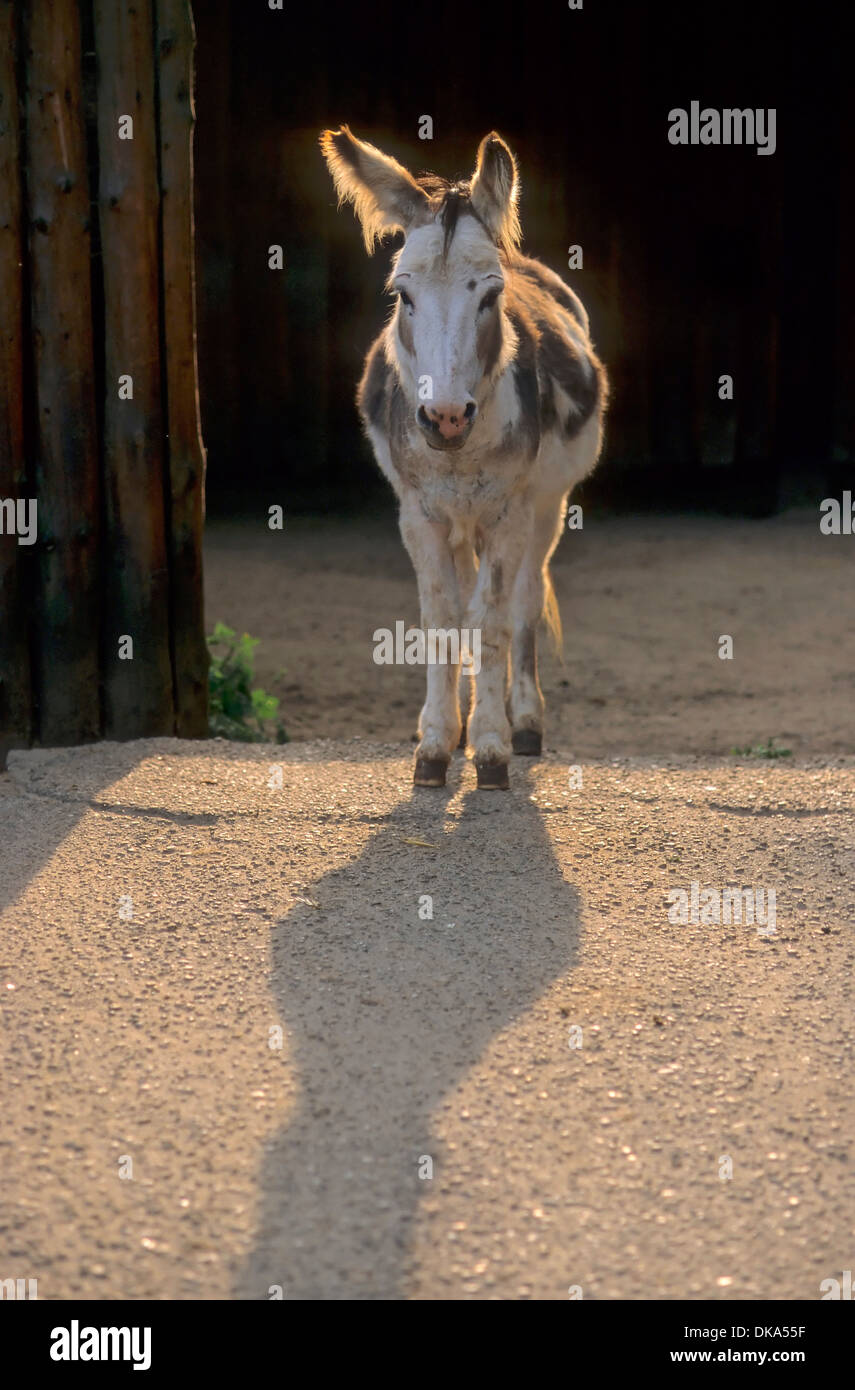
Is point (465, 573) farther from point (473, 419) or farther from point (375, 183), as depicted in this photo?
point (375, 183)

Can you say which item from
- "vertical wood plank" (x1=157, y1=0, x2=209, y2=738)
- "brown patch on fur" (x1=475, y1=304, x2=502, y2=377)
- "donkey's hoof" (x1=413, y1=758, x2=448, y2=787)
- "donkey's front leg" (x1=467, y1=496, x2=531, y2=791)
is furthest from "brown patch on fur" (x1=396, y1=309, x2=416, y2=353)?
"donkey's hoof" (x1=413, y1=758, x2=448, y2=787)

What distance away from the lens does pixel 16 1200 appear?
116 inches

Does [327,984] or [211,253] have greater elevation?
[211,253]

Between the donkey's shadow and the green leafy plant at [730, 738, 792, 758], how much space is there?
1.51m

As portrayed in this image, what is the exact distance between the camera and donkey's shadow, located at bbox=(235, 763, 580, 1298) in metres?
2.82

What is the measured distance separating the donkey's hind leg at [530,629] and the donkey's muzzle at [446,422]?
151cm

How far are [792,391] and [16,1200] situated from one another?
12.1 metres

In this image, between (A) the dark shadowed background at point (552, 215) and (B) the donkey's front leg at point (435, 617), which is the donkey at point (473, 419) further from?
(A) the dark shadowed background at point (552, 215)

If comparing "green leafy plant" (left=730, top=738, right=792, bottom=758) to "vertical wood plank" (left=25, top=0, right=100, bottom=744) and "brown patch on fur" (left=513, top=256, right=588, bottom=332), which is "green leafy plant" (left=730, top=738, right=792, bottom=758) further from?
"vertical wood plank" (left=25, top=0, right=100, bottom=744)

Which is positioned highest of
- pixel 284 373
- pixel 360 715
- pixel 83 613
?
pixel 284 373

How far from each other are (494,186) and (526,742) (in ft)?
7.28

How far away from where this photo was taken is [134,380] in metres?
5.78
